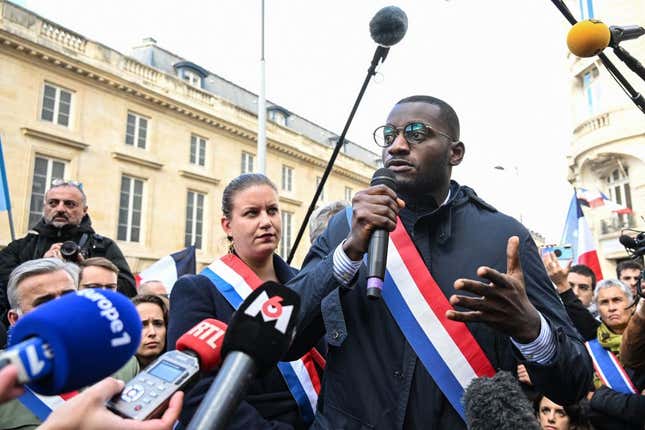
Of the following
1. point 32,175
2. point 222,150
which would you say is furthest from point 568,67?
point 32,175

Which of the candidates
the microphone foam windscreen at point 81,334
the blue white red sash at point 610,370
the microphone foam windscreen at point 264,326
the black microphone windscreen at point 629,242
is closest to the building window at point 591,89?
the blue white red sash at point 610,370

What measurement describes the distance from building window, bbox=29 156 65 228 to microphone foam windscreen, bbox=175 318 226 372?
59.0 ft

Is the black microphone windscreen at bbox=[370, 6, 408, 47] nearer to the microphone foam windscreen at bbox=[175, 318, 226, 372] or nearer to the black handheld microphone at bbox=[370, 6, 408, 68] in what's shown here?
the black handheld microphone at bbox=[370, 6, 408, 68]

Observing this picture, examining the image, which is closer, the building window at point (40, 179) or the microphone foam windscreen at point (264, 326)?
the microphone foam windscreen at point (264, 326)

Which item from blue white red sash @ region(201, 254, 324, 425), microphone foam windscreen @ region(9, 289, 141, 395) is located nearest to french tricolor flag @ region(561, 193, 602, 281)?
blue white red sash @ region(201, 254, 324, 425)

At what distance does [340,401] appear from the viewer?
195 cm

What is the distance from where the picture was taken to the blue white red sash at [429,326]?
190cm

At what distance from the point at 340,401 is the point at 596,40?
1.84 m

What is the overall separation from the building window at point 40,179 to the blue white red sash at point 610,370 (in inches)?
675

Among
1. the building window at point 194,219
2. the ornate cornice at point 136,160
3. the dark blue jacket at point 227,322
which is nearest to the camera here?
the dark blue jacket at point 227,322

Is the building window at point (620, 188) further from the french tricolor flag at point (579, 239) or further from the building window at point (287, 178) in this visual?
the building window at point (287, 178)

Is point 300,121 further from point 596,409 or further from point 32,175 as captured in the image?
point 596,409

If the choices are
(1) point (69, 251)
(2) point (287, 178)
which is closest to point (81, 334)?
(1) point (69, 251)

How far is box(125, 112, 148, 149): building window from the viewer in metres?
21.1
